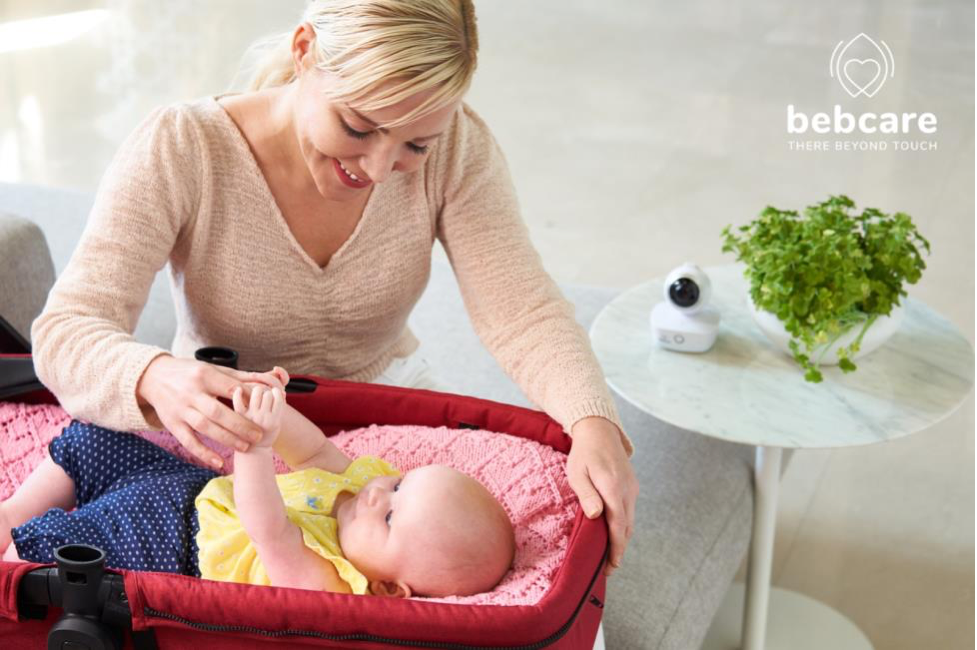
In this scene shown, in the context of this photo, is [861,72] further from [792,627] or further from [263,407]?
[263,407]

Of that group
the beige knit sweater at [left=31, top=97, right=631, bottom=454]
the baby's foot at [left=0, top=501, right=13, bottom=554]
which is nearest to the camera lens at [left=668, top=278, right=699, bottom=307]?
the beige knit sweater at [left=31, top=97, right=631, bottom=454]

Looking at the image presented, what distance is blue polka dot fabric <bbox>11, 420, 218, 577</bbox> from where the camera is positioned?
1.35 m

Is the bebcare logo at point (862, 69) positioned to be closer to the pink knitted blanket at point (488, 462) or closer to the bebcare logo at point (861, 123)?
the bebcare logo at point (861, 123)

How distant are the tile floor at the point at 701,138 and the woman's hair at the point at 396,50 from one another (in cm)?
137

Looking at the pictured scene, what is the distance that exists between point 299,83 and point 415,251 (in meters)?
0.32

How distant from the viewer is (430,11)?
55.4 inches

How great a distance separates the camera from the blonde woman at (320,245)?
138 cm

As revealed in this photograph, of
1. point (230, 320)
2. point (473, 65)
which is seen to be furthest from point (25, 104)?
point (473, 65)

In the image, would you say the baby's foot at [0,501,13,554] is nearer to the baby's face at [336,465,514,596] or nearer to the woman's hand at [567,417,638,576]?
the baby's face at [336,465,514,596]

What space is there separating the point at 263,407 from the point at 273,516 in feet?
0.47

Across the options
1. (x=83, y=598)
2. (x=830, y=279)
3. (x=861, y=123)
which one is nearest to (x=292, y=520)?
(x=83, y=598)

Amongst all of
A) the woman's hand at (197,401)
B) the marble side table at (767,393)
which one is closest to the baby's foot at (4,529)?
the woman's hand at (197,401)

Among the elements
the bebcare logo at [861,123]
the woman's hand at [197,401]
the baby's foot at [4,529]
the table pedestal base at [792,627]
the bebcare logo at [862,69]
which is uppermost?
the woman's hand at [197,401]

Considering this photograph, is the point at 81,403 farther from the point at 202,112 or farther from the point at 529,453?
the point at 529,453
